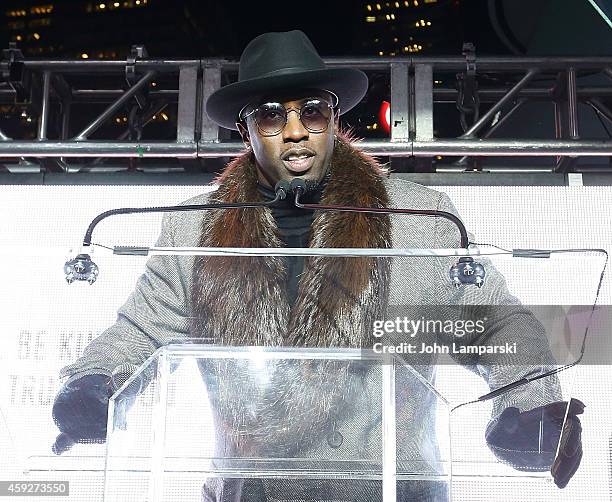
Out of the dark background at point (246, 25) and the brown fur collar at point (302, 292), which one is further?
the dark background at point (246, 25)

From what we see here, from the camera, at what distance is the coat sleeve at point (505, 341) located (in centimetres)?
121

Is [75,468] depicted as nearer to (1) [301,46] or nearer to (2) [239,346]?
(2) [239,346]

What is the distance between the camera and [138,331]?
1.32 meters

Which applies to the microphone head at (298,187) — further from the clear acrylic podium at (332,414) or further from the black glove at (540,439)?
the black glove at (540,439)

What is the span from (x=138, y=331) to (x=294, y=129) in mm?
590

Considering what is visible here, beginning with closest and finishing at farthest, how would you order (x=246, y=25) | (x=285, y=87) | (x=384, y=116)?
(x=285, y=87) → (x=384, y=116) → (x=246, y=25)

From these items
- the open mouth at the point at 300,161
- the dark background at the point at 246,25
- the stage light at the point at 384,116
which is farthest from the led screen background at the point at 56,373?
the dark background at the point at 246,25

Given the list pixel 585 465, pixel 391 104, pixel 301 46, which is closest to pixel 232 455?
pixel 585 465

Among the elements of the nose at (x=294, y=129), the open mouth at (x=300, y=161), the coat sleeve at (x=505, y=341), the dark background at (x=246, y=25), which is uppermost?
the dark background at (x=246, y=25)

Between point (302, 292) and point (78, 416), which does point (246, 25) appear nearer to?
point (302, 292)

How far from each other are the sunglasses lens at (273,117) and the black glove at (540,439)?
77cm

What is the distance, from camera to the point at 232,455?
1.22 meters

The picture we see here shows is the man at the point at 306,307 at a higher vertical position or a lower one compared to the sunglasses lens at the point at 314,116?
lower

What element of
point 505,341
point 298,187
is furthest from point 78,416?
point 505,341
